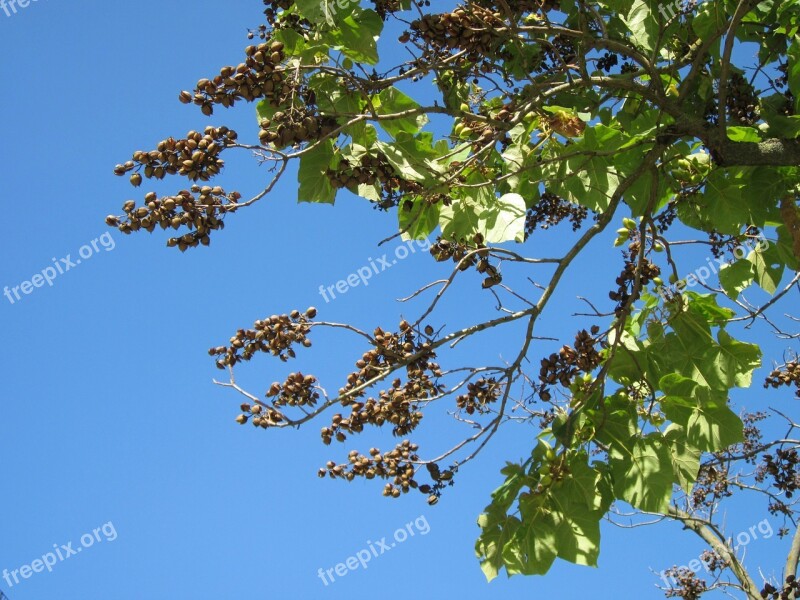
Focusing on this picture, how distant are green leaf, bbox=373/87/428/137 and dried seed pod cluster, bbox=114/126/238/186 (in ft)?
2.73

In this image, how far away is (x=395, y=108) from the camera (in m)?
3.13

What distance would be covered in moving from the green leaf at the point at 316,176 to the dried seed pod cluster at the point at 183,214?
65 cm

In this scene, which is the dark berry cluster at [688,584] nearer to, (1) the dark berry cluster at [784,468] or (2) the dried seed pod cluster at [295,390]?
(1) the dark berry cluster at [784,468]

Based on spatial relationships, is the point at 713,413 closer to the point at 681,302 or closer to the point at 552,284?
the point at 681,302

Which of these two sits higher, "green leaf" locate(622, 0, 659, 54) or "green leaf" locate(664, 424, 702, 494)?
"green leaf" locate(622, 0, 659, 54)

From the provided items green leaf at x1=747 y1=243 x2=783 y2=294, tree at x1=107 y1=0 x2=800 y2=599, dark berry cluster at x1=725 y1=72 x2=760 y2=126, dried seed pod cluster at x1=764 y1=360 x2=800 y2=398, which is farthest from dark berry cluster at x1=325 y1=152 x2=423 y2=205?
dried seed pod cluster at x1=764 y1=360 x2=800 y2=398

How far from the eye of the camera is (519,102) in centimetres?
314

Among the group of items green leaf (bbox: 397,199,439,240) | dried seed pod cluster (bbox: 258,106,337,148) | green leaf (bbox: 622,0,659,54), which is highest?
green leaf (bbox: 622,0,659,54)

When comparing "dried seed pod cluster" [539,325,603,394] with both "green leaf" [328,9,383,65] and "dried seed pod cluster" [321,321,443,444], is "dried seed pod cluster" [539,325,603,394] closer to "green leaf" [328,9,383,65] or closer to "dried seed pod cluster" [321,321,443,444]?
"dried seed pod cluster" [321,321,443,444]

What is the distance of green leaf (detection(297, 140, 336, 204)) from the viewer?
10.2 feet

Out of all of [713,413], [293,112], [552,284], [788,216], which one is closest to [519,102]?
[552,284]

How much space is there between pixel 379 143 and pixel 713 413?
6.13 ft

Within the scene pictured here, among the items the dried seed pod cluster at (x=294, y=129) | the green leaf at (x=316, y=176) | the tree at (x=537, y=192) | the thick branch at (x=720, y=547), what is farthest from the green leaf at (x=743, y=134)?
the thick branch at (x=720, y=547)

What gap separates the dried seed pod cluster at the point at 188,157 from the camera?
2.43 m
